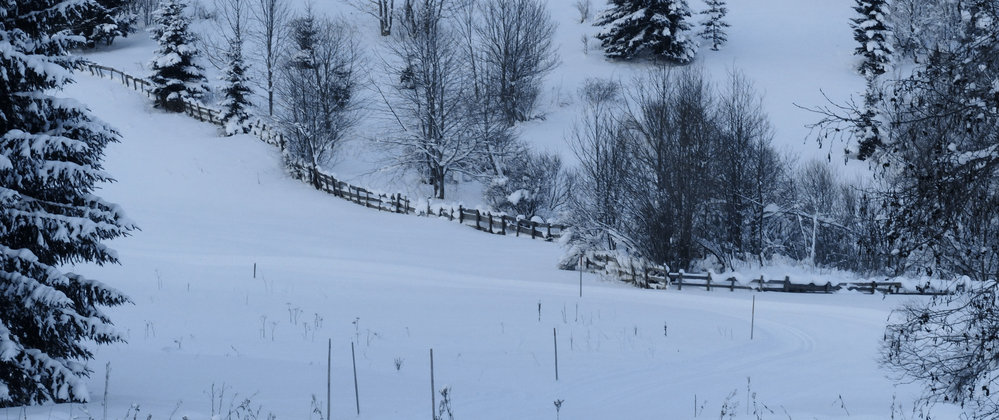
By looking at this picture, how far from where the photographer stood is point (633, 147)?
27.5 metres

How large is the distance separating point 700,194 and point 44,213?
20.6m

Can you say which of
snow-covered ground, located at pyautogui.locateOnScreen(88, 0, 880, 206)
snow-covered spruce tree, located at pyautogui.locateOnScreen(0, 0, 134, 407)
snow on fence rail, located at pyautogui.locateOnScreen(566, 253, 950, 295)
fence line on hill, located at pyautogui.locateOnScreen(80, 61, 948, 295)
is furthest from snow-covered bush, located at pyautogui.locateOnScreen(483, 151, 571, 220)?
snow-covered spruce tree, located at pyautogui.locateOnScreen(0, 0, 134, 407)

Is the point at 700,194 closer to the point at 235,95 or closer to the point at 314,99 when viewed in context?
the point at 314,99

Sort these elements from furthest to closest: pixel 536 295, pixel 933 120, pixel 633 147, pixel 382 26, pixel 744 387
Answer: pixel 382 26 < pixel 633 147 < pixel 536 295 < pixel 744 387 < pixel 933 120

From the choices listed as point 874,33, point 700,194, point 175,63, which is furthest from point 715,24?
point 175,63

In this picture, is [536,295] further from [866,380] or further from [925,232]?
[925,232]

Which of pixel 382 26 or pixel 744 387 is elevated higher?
pixel 382 26

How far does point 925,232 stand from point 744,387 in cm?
552

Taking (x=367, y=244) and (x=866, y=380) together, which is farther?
(x=367, y=244)

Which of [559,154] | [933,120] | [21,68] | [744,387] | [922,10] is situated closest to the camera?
[933,120]

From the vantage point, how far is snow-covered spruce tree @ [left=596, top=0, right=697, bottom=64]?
50.6 meters

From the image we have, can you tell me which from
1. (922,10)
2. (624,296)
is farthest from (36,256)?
(922,10)

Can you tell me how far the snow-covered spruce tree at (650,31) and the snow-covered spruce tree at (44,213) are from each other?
4364 cm

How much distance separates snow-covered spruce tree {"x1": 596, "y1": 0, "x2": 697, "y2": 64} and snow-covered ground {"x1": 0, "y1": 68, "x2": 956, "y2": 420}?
2595cm
